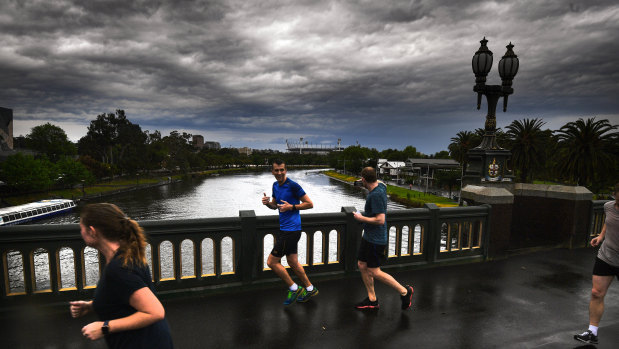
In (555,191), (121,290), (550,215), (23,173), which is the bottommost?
(23,173)

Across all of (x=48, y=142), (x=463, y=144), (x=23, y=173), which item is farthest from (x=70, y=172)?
(x=463, y=144)

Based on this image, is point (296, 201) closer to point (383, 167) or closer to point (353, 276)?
point (353, 276)

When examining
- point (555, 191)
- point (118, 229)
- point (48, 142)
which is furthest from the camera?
point (48, 142)

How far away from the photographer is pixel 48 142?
82.4 m

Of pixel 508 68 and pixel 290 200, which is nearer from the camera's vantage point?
pixel 290 200

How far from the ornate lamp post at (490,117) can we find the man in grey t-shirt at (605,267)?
3923 millimetres

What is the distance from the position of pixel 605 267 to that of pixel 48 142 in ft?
343

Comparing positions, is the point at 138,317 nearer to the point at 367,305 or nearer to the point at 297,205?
the point at 297,205

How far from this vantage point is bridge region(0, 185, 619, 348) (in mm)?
3957

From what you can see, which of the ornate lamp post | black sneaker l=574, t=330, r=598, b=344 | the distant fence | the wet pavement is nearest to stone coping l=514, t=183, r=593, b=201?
the distant fence

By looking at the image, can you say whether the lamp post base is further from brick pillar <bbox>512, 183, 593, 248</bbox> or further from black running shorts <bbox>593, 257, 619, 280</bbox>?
black running shorts <bbox>593, 257, 619, 280</bbox>

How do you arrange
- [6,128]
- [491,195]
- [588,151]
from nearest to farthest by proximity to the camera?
1. [491,195]
2. [588,151]
3. [6,128]

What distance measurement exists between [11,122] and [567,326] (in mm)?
126095

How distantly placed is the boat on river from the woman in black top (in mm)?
48270
